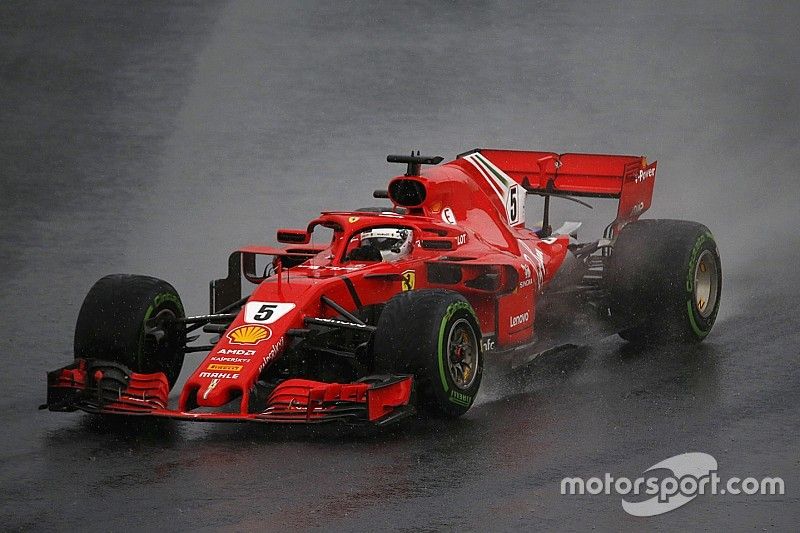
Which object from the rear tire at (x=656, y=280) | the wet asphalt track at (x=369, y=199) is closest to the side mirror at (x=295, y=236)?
the wet asphalt track at (x=369, y=199)

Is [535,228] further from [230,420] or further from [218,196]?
[218,196]

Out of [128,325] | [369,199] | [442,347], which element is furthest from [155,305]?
[369,199]

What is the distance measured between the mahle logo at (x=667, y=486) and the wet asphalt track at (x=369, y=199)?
11 cm

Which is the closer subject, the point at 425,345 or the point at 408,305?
the point at 425,345

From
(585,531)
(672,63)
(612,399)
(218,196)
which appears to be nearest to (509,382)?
(612,399)

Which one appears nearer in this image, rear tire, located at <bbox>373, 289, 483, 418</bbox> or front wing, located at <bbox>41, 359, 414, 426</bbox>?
front wing, located at <bbox>41, 359, 414, 426</bbox>

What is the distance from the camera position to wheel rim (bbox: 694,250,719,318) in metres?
14.1

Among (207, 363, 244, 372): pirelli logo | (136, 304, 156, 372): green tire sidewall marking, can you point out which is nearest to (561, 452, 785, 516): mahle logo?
(207, 363, 244, 372): pirelli logo

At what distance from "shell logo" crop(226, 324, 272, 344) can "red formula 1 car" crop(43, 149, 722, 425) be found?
0.03ft

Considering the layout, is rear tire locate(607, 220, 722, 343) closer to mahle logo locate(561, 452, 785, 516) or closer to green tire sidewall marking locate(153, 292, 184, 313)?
mahle logo locate(561, 452, 785, 516)

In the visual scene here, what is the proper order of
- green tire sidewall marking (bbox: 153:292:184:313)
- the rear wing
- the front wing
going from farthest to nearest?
the rear wing < green tire sidewall marking (bbox: 153:292:184:313) < the front wing

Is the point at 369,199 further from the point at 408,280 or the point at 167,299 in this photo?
the point at 167,299

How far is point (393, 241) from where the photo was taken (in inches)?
504

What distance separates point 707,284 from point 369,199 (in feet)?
22.1
